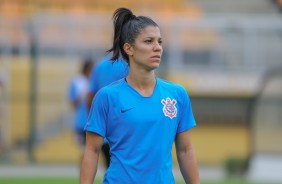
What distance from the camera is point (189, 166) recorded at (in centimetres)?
563

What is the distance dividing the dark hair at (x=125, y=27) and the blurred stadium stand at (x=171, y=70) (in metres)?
12.9

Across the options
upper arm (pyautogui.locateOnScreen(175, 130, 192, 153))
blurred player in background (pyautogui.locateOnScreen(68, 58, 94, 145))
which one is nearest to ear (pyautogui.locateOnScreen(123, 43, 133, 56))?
upper arm (pyautogui.locateOnScreen(175, 130, 192, 153))

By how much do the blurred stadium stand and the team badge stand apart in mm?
13003

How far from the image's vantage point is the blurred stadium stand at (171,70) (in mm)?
18859

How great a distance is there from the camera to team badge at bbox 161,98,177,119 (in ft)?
17.9

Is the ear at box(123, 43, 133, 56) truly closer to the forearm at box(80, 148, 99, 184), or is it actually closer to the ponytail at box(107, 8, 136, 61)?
the ponytail at box(107, 8, 136, 61)

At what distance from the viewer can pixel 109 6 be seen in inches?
890

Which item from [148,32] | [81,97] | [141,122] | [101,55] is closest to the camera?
[141,122]

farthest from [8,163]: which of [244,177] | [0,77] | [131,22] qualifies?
[131,22]

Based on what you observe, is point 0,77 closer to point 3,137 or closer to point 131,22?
point 3,137

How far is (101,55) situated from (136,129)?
13.6 meters

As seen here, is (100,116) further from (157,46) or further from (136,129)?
(157,46)

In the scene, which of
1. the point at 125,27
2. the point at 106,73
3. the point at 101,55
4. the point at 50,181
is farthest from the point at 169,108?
the point at 101,55

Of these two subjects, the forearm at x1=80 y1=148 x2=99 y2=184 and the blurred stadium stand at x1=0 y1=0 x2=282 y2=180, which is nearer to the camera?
the forearm at x1=80 y1=148 x2=99 y2=184
